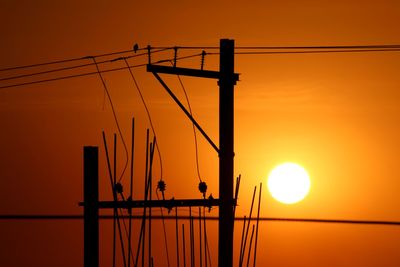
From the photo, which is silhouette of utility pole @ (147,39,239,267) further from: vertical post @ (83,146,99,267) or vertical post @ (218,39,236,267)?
vertical post @ (83,146,99,267)

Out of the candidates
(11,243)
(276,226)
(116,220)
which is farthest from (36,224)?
(116,220)

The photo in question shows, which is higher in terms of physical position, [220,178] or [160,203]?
[220,178]

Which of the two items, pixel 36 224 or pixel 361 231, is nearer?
pixel 361 231

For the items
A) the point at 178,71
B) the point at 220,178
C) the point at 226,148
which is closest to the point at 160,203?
the point at 220,178

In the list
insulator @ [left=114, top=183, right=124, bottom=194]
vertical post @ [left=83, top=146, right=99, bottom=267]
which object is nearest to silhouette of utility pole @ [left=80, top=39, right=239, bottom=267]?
vertical post @ [left=83, top=146, right=99, bottom=267]

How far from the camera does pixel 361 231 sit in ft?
209

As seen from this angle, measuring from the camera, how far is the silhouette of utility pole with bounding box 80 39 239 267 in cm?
1861

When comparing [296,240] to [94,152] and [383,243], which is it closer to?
[383,243]

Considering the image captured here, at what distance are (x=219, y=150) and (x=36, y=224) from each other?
55341 millimetres

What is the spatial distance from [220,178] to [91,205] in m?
2.77

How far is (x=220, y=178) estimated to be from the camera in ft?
61.1

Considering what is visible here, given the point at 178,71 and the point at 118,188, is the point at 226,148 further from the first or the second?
the point at 118,188

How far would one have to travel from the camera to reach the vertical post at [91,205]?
19125 millimetres

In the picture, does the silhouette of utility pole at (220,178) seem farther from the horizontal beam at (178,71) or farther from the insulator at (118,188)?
the insulator at (118,188)
